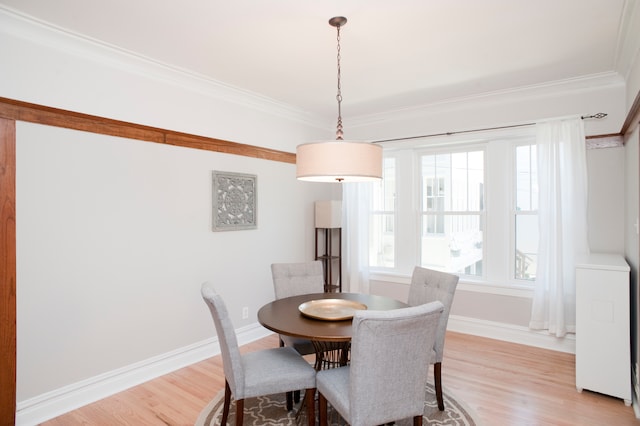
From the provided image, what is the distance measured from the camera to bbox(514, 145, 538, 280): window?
4008mm

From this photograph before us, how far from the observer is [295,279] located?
131 inches

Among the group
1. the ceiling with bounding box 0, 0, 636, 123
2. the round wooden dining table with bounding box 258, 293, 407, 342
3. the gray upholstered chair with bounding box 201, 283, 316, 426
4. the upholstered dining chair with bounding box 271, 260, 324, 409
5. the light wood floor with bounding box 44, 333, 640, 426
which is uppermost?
the ceiling with bounding box 0, 0, 636, 123

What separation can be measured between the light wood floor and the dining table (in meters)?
0.88

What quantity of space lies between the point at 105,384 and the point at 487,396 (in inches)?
113

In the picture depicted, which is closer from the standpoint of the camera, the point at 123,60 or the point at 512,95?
the point at 123,60

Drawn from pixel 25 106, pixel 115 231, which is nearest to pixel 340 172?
pixel 115 231

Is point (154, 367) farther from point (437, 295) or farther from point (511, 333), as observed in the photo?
point (511, 333)

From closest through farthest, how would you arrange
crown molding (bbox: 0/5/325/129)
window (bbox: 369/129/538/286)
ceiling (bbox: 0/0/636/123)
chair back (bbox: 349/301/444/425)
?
1. chair back (bbox: 349/301/444/425)
2. ceiling (bbox: 0/0/636/123)
3. crown molding (bbox: 0/5/325/129)
4. window (bbox: 369/129/538/286)

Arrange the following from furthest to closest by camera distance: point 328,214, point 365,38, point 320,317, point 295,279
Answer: point 328,214 → point 295,279 → point 365,38 → point 320,317

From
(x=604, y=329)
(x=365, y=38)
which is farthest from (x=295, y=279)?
(x=604, y=329)

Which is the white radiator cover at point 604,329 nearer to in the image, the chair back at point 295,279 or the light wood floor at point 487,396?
the light wood floor at point 487,396

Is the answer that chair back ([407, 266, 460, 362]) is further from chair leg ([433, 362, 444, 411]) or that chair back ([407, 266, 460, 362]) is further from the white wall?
the white wall

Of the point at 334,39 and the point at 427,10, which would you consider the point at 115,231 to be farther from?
the point at 427,10

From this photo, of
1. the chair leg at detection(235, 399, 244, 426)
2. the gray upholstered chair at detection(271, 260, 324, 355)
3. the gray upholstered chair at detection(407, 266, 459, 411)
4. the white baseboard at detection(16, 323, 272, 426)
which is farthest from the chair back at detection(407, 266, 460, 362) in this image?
the white baseboard at detection(16, 323, 272, 426)
